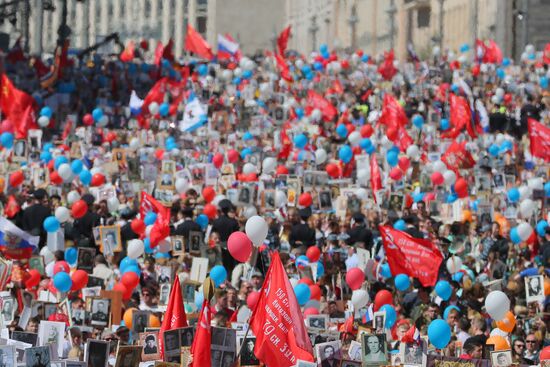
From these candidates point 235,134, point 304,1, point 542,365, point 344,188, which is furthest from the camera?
point 304,1

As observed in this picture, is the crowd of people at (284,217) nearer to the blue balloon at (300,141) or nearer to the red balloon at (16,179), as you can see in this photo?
the red balloon at (16,179)

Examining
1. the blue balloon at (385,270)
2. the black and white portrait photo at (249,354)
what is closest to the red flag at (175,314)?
the black and white portrait photo at (249,354)

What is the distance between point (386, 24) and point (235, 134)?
3381cm

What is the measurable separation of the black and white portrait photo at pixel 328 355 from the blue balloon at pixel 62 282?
3.66 metres

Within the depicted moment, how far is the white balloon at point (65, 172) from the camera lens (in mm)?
21703

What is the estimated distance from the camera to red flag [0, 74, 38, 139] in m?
28.5

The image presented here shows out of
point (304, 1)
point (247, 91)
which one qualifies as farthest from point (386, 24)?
point (247, 91)

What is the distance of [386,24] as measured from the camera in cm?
6138

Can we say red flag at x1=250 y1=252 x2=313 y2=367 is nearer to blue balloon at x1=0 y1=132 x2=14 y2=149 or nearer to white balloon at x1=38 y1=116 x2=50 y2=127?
blue balloon at x1=0 y1=132 x2=14 y2=149

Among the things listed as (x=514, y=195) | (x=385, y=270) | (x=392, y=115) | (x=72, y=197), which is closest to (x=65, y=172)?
(x=72, y=197)

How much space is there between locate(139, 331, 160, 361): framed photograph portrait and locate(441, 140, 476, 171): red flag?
12825mm

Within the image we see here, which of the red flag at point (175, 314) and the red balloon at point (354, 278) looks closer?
the red flag at point (175, 314)

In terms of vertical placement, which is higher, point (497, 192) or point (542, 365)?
point (497, 192)

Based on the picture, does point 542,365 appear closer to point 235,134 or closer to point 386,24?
point 235,134
